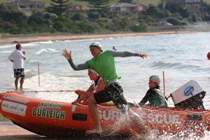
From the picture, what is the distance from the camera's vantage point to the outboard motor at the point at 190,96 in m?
9.31

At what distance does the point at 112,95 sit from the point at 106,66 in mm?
436

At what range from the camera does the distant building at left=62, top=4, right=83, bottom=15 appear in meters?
123

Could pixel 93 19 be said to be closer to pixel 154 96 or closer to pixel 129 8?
pixel 129 8

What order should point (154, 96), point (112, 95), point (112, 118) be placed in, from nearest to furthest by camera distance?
point (112, 95)
point (112, 118)
point (154, 96)

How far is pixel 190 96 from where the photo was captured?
9344 millimetres

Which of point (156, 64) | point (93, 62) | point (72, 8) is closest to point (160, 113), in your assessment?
point (93, 62)

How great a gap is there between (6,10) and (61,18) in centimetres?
1121

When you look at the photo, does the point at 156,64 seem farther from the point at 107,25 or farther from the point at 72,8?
the point at 72,8

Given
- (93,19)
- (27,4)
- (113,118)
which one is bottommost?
(93,19)

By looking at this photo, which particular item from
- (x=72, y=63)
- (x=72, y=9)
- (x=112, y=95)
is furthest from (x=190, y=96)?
(x=72, y=9)

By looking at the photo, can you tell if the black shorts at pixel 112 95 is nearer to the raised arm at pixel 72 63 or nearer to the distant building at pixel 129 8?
the raised arm at pixel 72 63

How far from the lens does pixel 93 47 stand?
8.34m

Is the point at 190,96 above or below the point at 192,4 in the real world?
above

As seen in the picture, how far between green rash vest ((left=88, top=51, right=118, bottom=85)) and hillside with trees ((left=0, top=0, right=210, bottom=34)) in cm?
8113
